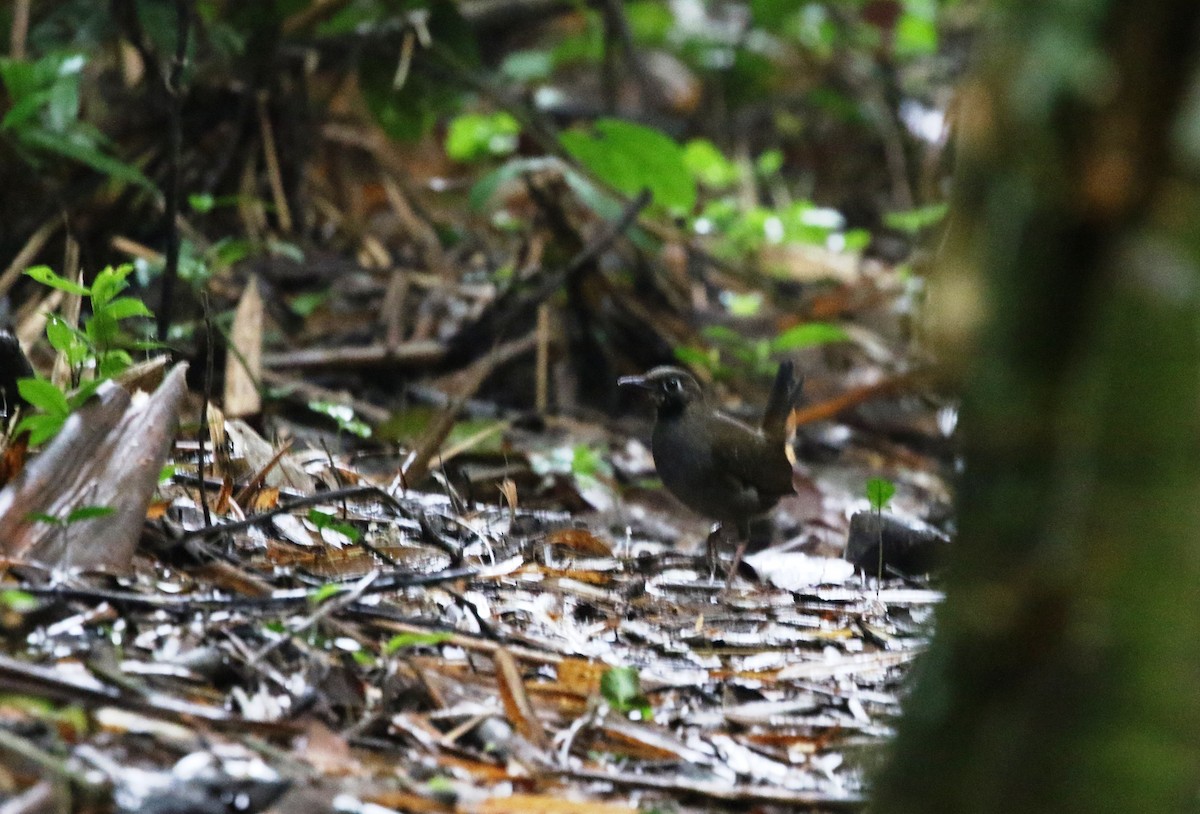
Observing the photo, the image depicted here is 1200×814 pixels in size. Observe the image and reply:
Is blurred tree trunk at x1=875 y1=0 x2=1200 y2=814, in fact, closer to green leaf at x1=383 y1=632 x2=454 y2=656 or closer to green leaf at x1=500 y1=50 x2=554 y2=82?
green leaf at x1=383 y1=632 x2=454 y2=656

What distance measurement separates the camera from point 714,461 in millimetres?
5277

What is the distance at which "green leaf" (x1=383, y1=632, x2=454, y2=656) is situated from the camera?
243 cm

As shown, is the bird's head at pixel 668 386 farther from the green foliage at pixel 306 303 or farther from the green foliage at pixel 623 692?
the green foliage at pixel 623 692

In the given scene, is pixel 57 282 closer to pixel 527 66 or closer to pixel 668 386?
pixel 668 386

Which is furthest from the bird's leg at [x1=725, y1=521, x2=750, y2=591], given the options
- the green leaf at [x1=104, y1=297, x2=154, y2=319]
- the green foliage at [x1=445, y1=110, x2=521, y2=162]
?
the green foliage at [x1=445, y1=110, x2=521, y2=162]

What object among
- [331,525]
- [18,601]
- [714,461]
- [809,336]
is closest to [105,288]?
[331,525]

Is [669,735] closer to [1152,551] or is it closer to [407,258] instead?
[1152,551]

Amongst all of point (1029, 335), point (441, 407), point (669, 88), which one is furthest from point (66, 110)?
point (669, 88)

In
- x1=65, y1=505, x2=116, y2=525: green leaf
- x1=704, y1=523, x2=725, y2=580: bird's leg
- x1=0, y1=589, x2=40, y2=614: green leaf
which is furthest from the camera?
x1=704, y1=523, x2=725, y2=580: bird's leg

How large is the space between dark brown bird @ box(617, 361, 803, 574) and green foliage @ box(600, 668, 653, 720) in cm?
253

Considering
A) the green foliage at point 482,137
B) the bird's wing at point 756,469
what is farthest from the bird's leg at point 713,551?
the green foliage at point 482,137

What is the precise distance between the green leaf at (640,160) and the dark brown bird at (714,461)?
4.10ft

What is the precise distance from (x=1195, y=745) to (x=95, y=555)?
1.92 m

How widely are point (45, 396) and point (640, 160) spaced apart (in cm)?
425
